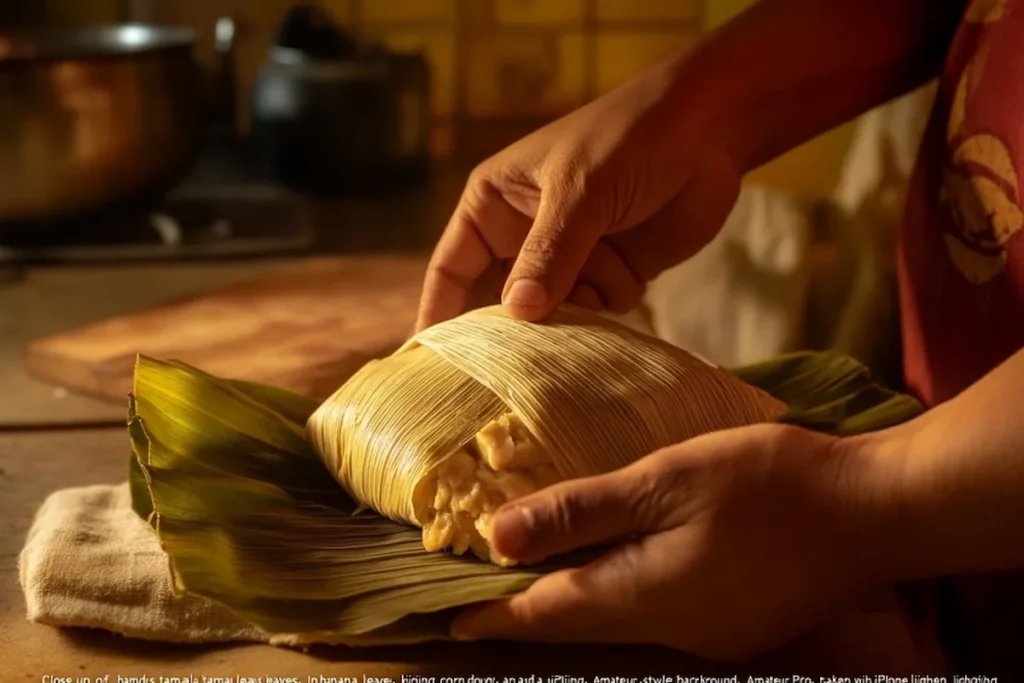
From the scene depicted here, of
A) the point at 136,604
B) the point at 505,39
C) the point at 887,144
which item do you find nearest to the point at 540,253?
the point at 136,604

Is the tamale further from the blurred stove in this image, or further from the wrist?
the blurred stove

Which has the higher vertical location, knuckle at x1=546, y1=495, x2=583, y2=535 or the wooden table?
knuckle at x1=546, y1=495, x2=583, y2=535

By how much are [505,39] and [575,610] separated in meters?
1.51

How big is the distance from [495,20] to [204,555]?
1.49 m

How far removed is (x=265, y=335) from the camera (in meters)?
1.22

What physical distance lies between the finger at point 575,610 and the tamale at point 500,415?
5cm

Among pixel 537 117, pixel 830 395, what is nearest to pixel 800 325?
pixel 830 395

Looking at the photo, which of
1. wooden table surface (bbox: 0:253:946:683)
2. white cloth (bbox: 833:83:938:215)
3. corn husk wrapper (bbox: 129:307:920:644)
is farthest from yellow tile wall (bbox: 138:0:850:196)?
wooden table surface (bbox: 0:253:946:683)

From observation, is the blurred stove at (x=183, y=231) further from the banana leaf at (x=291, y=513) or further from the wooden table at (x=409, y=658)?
the wooden table at (x=409, y=658)

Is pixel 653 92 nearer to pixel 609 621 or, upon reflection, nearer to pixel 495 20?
pixel 609 621

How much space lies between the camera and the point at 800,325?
116cm

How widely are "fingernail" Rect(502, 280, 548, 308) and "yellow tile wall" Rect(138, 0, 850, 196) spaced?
124 centimetres

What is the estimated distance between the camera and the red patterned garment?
32.0 inches

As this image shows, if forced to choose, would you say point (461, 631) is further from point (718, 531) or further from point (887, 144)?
point (887, 144)
